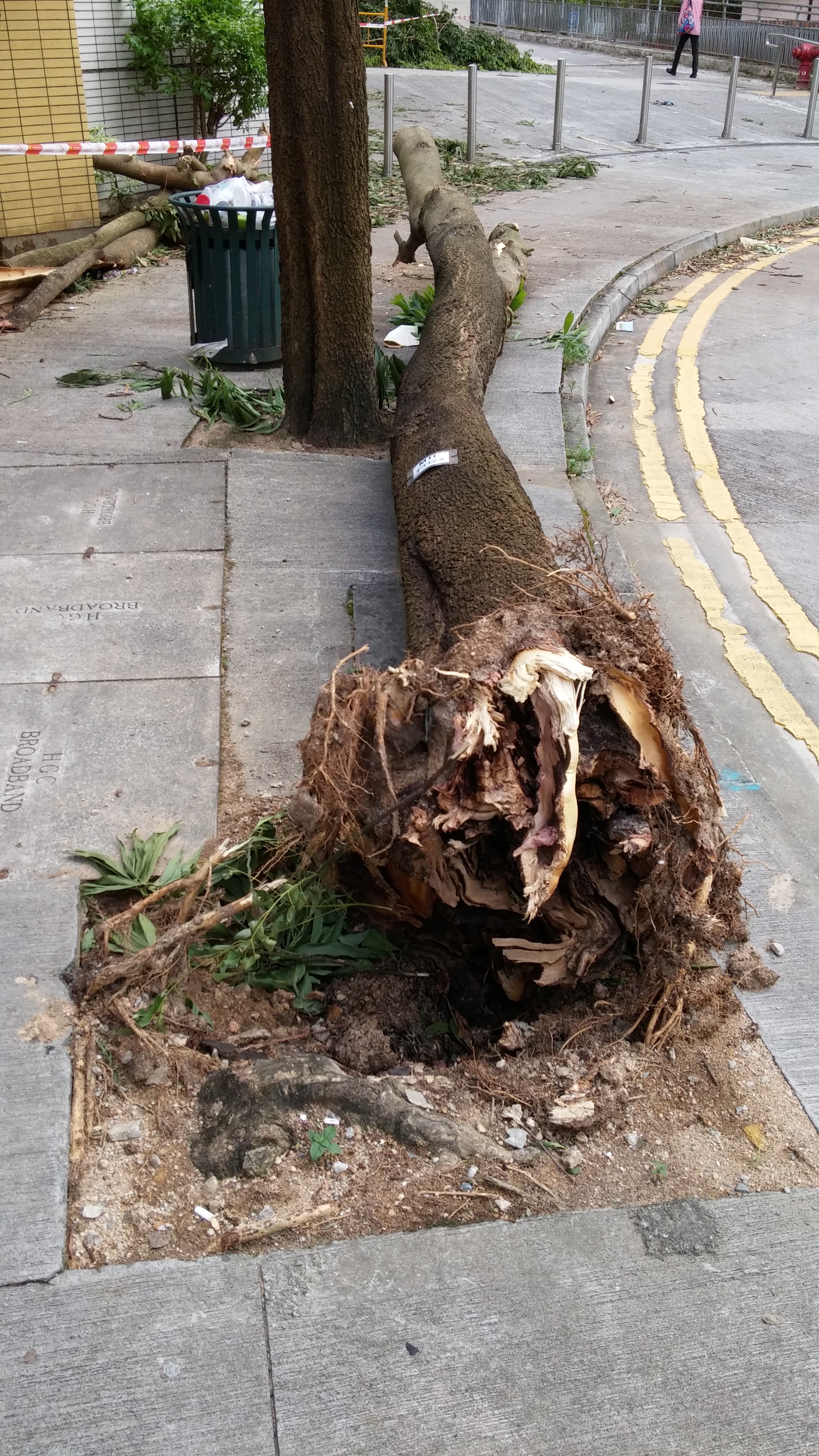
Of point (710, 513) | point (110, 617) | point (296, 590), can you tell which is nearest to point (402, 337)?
point (710, 513)

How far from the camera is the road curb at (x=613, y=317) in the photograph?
5.84m

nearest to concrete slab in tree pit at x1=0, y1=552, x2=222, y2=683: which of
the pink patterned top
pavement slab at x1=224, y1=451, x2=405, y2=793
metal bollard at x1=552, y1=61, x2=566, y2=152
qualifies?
pavement slab at x1=224, y1=451, x2=405, y2=793

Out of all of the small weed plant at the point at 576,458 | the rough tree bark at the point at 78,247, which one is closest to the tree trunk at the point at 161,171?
the rough tree bark at the point at 78,247

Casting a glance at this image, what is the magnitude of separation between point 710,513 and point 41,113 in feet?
23.4

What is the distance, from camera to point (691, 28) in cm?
A: 2705

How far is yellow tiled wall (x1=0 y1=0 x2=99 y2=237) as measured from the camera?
980 cm

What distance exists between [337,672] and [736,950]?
1.34 meters

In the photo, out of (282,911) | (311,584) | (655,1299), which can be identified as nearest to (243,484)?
(311,584)

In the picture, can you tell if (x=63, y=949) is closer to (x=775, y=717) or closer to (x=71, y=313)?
(x=775, y=717)

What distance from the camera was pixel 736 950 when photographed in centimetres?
336

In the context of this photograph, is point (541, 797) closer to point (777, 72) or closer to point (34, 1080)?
point (34, 1080)

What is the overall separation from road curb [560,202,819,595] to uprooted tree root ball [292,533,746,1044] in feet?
7.31

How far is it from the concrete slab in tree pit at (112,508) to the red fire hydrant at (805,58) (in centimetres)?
2698

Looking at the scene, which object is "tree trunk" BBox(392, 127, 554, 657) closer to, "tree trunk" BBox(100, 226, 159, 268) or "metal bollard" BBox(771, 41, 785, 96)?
"tree trunk" BBox(100, 226, 159, 268)
